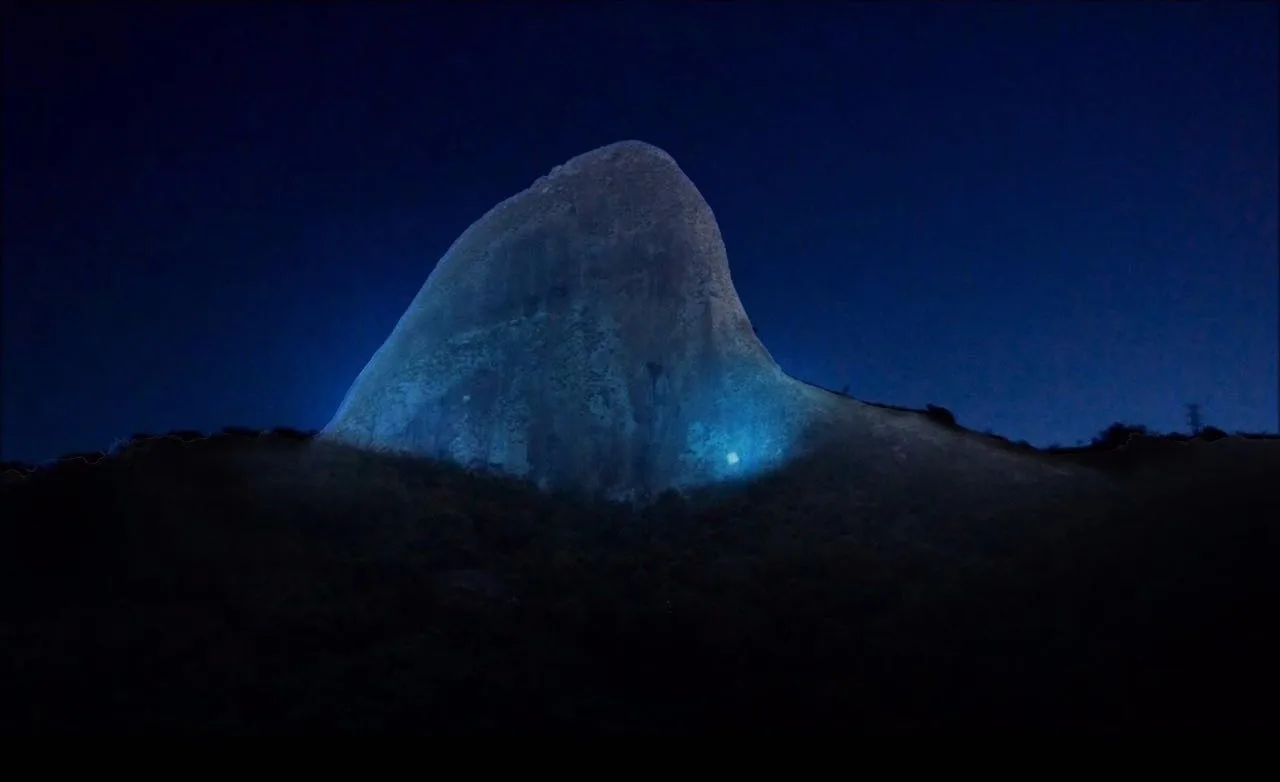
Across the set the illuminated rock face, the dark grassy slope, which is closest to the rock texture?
the illuminated rock face

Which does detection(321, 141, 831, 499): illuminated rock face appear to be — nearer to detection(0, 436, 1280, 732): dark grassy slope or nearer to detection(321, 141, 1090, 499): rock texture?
detection(321, 141, 1090, 499): rock texture

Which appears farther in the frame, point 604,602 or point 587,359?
point 587,359

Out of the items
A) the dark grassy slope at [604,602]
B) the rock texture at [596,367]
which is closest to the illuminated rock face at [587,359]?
the rock texture at [596,367]

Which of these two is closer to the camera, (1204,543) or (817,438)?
(1204,543)

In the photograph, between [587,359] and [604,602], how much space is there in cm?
597

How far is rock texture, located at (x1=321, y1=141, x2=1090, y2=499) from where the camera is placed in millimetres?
18422

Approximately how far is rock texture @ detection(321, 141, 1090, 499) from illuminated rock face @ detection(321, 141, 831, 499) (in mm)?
32

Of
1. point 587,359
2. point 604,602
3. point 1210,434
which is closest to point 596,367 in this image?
point 587,359

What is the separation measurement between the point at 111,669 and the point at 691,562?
9.23m

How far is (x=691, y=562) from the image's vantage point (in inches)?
635

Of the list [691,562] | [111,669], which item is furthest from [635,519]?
[111,669]

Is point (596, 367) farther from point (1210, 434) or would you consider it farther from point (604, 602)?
point (1210, 434)

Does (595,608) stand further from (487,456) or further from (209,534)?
(209,534)

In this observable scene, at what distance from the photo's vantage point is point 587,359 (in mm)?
18875
